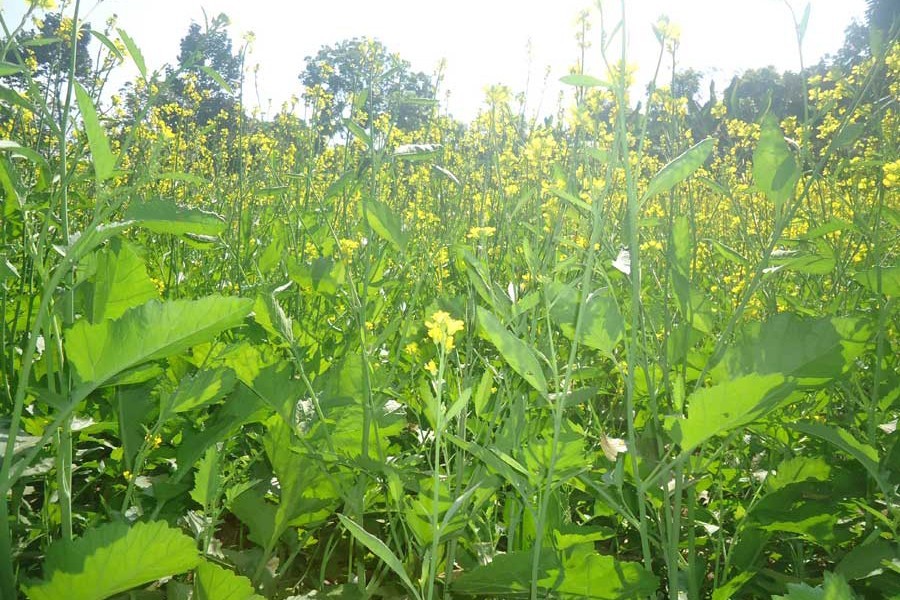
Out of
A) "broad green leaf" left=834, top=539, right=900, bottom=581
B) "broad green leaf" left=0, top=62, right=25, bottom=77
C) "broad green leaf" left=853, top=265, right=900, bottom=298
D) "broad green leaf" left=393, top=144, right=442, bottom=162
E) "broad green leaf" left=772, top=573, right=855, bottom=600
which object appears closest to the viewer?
"broad green leaf" left=772, top=573, right=855, bottom=600

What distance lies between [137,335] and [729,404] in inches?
27.1

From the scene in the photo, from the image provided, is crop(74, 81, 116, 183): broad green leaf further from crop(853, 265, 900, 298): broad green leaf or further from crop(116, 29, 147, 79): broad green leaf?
crop(853, 265, 900, 298): broad green leaf

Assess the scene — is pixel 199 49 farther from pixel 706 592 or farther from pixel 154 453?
pixel 706 592

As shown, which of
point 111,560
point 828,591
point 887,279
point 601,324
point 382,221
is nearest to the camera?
point 828,591

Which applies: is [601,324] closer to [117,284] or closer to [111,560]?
[111,560]

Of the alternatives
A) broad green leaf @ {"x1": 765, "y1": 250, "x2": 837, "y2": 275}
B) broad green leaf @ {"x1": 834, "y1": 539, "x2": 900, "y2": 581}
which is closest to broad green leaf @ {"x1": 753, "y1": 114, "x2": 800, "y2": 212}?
broad green leaf @ {"x1": 765, "y1": 250, "x2": 837, "y2": 275}

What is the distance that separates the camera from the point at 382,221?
118cm

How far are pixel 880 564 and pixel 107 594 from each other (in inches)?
39.6

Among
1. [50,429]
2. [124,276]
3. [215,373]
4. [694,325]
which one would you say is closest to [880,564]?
[694,325]

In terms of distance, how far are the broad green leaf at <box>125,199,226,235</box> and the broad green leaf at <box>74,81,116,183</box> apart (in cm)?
11

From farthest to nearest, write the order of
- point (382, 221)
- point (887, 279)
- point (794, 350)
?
point (382, 221), point (887, 279), point (794, 350)

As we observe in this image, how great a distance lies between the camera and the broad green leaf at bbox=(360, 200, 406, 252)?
1.18 meters

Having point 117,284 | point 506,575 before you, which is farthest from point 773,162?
point 117,284

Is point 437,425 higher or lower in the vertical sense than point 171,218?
lower
